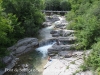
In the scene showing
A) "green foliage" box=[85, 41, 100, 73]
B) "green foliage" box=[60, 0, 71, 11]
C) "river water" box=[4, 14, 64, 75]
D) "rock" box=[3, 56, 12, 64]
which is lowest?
"river water" box=[4, 14, 64, 75]

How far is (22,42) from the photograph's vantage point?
93.8 ft

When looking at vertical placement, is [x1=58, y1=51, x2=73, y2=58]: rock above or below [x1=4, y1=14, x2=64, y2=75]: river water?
above

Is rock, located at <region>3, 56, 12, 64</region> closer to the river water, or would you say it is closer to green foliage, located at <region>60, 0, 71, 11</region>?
the river water

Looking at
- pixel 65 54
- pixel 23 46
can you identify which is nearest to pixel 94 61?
pixel 65 54

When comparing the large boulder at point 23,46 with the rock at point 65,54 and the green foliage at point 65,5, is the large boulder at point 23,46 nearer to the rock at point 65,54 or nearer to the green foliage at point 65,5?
the rock at point 65,54

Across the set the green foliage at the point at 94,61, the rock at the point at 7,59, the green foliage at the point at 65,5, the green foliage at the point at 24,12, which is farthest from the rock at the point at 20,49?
the green foliage at the point at 65,5

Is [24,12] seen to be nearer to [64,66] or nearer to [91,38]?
[91,38]

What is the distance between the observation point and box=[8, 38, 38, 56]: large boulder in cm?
2688

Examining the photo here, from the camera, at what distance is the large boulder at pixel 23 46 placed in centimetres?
2688

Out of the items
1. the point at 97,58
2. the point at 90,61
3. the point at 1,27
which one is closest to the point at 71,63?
the point at 90,61

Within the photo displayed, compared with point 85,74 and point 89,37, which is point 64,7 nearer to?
point 89,37

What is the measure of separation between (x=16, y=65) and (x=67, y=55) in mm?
7328

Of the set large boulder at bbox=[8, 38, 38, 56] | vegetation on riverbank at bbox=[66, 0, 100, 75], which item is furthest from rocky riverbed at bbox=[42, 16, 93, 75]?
large boulder at bbox=[8, 38, 38, 56]

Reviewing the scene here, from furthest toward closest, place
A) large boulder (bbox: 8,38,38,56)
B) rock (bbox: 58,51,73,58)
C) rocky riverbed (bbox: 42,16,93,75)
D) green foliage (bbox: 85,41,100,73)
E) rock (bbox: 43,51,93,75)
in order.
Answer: large boulder (bbox: 8,38,38,56)
rock (bbox: 58,51,73,58)
rocky riverbed (bbox: 42,16,93,75)
rock (bbox: 43,51,93,75)
green foliage (bbox: 85,41,100,73)
